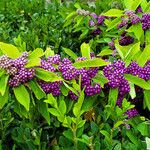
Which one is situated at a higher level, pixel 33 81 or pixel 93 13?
pixel 93 13

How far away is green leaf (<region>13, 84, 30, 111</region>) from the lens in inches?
80.2

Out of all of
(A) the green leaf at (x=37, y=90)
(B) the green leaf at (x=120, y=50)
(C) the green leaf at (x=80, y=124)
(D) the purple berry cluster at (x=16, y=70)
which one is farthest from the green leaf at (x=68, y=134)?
(B) the green leaf at (x=120, y=50)

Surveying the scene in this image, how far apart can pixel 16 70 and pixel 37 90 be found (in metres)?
0.13

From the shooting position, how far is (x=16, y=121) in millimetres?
2406

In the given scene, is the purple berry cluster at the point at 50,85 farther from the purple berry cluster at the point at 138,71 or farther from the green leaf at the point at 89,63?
the purple berry cluster at the point at 138,71

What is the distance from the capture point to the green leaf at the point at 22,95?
80.2 inches

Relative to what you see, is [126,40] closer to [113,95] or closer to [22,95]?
[113,95]

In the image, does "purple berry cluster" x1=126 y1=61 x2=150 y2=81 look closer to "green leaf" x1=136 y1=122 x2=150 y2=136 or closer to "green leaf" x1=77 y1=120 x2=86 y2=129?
"green leaf" x1=136 y1=122 x2=150 y2=136

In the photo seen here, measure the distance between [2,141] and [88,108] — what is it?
1.53 feet

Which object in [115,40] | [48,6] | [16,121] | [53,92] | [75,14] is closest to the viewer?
[53,92]

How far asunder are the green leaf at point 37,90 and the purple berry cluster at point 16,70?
3cm

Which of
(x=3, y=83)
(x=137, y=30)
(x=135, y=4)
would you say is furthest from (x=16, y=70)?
(x=135, y=4)

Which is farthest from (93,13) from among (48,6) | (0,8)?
(0,8)

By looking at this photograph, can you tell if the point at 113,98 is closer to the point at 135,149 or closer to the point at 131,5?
the point at 135,149
